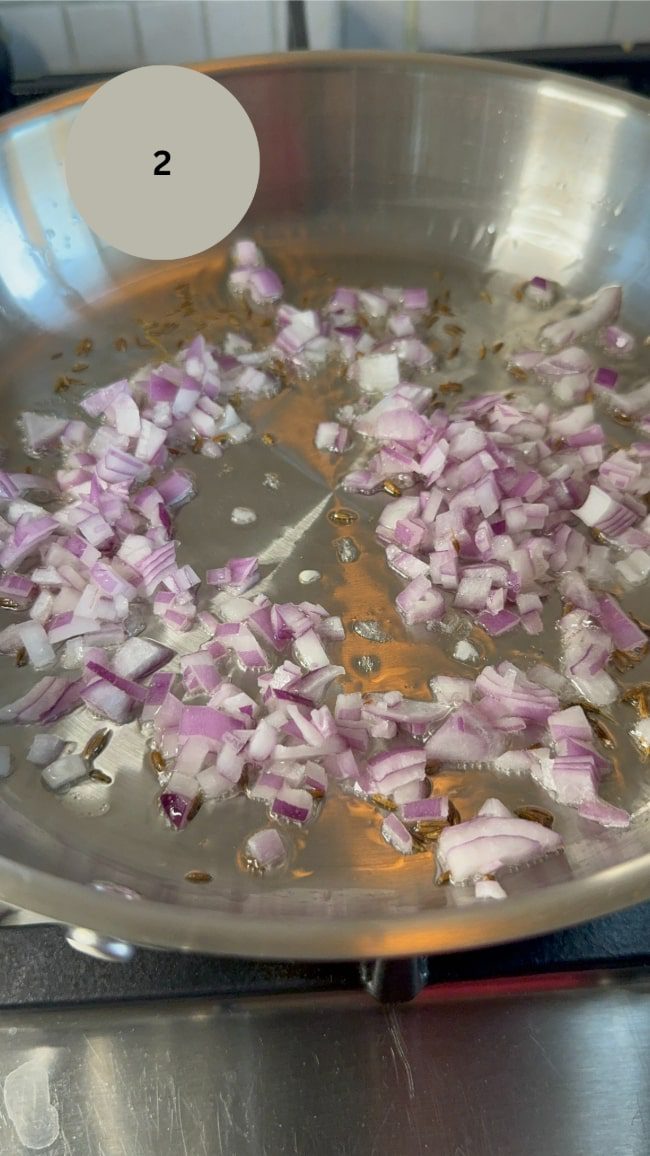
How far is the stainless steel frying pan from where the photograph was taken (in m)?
0.65

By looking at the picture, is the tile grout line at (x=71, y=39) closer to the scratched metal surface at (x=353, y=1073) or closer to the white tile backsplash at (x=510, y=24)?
the white tile backsplash at (x=510, y=24)

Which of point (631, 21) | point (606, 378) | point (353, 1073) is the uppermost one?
point (631, 21)

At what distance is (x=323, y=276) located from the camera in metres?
1.11

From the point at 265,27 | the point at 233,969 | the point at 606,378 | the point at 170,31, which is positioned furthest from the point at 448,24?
the point at 233,969

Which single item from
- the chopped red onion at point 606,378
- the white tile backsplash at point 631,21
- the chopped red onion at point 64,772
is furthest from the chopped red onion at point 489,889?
the white tile backsplash at point 631,21

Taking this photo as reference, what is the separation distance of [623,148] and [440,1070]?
958 millimetres

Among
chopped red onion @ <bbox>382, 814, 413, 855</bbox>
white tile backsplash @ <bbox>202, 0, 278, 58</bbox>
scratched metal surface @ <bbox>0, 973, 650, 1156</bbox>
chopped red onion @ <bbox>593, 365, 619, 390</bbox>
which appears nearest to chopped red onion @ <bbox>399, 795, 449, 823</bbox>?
chopped red onion @ <bbox>382, 814, 413, 855</bbox>

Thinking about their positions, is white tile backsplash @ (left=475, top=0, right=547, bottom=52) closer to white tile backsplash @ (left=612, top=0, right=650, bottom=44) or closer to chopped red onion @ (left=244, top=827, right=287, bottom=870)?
white tile backsplash @ (left=612, top=0, right=650, bottom=44)

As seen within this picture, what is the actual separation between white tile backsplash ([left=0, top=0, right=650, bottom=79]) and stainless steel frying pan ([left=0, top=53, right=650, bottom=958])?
8.0 inches

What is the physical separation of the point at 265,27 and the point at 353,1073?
123cm

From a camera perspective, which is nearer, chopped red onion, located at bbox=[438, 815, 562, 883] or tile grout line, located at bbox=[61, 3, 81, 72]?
chopped red onion, located at bbox=[438, 815, 562, 883]

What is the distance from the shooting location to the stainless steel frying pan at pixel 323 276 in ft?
2.13

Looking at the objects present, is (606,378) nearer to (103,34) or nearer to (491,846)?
(491,846)

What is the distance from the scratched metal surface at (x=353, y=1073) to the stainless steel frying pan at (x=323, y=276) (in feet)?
0.24
